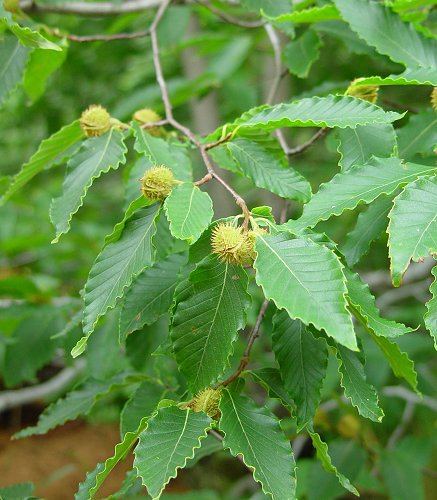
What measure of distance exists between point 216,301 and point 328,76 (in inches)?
77.4

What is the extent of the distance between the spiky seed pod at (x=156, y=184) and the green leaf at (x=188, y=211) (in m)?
0.04

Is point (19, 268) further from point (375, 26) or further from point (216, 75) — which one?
point (375, 26)

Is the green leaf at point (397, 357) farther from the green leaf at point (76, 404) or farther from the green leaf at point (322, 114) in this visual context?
the green leaf at point (76, 404)

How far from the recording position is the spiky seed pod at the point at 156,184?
1.11 metres

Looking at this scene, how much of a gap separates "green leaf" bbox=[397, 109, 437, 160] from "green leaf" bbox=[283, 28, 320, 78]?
40 cm

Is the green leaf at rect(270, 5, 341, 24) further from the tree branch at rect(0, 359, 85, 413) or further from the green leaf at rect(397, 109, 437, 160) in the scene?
the tree branch at rect(0, 359, 85, 413)

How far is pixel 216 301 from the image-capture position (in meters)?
1.02

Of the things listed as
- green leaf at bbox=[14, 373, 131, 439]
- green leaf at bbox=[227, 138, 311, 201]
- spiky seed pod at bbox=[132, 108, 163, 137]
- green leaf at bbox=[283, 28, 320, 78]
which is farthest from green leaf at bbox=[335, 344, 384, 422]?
green leaf at bbox=[283, 28, 320, 78]

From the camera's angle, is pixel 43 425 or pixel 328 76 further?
pixel 328 76

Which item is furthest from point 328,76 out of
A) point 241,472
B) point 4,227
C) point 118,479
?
point 118,479

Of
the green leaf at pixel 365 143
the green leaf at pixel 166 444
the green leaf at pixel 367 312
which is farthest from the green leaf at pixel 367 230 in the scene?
the green leaf at pixel 166 444

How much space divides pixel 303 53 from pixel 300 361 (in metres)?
0.98

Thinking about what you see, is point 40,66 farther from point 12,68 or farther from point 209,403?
point 209,403

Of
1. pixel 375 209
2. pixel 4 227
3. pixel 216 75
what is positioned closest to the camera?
pixel 375 209
